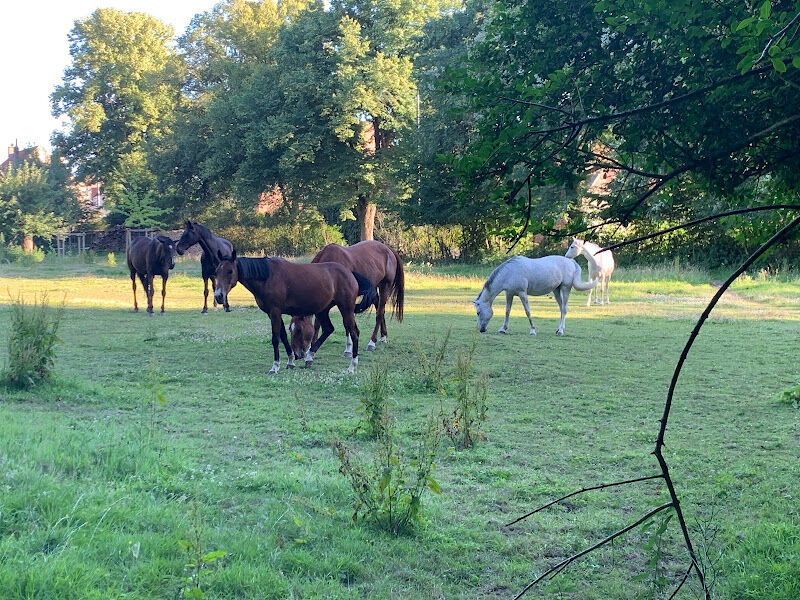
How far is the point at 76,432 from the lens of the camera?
511cm

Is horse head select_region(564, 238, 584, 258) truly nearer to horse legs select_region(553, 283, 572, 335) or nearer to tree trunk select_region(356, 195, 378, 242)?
horse legs select_region(553, 283, 572, 335)

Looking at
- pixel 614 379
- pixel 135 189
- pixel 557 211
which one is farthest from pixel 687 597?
pixel 135 189

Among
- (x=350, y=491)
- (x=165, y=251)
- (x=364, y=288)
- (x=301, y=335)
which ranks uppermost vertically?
(x=165, y=251)

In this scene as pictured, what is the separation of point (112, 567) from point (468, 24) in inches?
1115

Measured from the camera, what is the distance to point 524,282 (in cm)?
1262

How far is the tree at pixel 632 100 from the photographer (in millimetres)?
3135

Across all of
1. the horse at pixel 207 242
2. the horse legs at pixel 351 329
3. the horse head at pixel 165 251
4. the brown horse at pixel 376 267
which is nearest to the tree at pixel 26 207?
the horse head at pixel 165 251

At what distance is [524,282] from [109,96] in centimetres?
4584

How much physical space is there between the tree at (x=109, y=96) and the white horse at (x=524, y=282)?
4157 cm

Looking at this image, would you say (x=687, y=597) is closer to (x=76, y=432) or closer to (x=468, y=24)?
(x=76, y=432)

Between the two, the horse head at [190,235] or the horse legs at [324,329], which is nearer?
the horse legs at [324,329]

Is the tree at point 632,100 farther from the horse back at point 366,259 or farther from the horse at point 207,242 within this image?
the horse at point 207,242

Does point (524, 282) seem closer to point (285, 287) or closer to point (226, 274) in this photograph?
point (285, 287)

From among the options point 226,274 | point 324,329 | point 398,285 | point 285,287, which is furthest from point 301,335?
point 398,285
